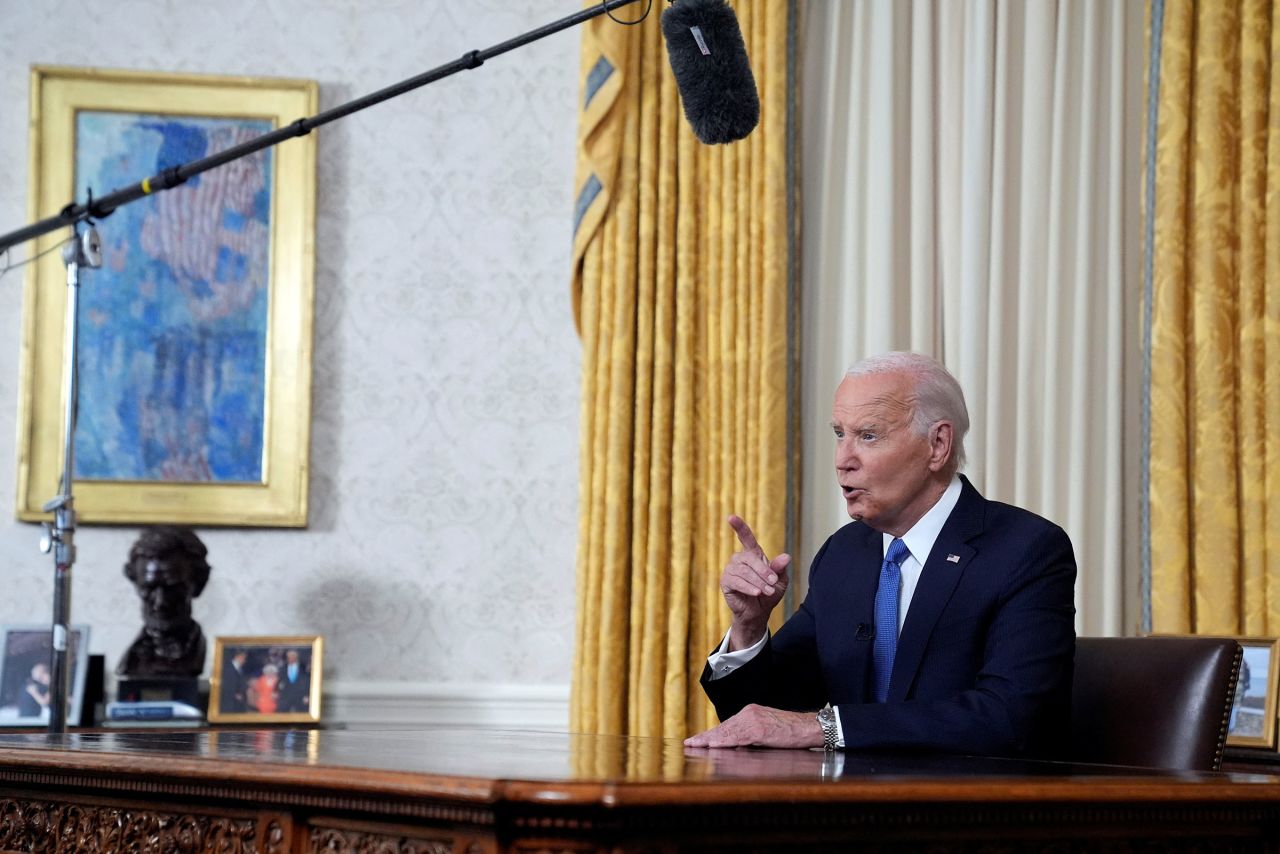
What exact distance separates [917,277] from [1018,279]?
303 mm

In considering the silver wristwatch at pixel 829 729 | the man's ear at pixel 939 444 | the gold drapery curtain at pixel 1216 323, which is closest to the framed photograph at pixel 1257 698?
the gold drapery curtain at pixel 1216 323

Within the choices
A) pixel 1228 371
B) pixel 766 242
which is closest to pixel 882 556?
pixel 1228 371

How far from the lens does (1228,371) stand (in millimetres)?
4016

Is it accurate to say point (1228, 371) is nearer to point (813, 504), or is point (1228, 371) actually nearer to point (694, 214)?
point (813, 504)

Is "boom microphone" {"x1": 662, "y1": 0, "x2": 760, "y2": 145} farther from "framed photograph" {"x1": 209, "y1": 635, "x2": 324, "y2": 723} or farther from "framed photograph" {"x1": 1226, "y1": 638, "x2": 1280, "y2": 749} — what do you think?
"framed photograph" {"x1": 209, "y1": 635, "x2": 324, "y2": 723}

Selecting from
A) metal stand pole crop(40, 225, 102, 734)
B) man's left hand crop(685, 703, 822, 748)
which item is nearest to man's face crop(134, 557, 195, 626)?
metal stand pole crop(40, 225, 102, 734)

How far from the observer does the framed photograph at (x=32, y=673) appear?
4391mm

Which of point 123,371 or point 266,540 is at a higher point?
point 123,371

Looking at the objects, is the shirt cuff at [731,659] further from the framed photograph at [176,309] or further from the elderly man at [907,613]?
the framed photograph at [176,309]

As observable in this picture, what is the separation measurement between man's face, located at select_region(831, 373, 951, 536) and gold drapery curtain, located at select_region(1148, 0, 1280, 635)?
1.29 meters

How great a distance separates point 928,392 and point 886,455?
0.54 ft

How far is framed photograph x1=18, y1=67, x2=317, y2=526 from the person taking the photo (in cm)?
484

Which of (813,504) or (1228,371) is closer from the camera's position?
(1228,371)

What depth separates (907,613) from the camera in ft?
9.32
